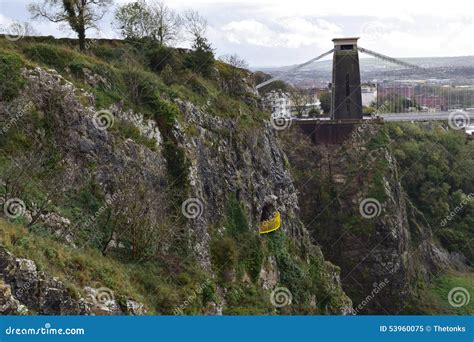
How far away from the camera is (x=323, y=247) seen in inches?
1681

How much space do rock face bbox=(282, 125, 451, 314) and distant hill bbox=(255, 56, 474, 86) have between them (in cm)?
2114

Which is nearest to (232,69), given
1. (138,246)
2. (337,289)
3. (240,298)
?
(337,289)

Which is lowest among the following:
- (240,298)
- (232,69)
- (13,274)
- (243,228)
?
(240,298)

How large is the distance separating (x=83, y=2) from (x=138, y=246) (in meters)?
13.7

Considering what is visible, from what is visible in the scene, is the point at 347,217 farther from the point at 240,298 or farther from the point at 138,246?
the point at 138,246

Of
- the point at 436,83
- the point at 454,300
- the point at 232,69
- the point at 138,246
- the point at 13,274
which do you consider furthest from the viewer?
the point at 436,83
